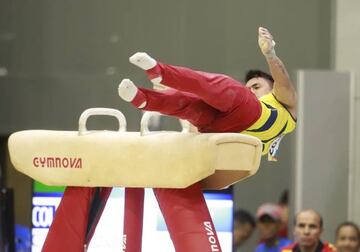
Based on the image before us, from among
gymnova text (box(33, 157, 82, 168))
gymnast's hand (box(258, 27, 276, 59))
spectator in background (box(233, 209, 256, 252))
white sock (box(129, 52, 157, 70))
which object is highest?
gymnast's hand (box(258, 27, 276, 59))

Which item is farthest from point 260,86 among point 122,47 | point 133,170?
point 122,47

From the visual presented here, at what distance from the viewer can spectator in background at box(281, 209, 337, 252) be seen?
289 inches

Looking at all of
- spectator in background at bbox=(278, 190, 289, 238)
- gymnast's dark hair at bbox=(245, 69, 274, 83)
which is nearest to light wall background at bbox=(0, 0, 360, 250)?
spectator in background at bbox=(278, 190, 289, 238)

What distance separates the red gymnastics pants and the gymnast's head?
0.54 metres

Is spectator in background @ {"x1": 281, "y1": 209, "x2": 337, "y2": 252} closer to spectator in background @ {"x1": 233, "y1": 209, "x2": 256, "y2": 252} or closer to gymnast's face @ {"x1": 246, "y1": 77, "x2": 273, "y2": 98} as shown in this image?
spectator in background @ {"x1": 233, "y1": 209, "x2": 256, "y2": 252}

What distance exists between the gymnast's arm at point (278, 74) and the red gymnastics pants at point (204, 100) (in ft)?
0.73

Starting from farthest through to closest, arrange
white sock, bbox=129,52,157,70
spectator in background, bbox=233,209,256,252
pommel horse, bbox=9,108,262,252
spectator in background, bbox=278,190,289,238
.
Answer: spectator in background, bbox=233,209,256,252 → spectator in background, bbox=278,190,289,238 → pommel horse, bbox=9,108,262,252 → white sock, bbox=129,52,157,70

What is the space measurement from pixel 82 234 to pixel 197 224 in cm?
60

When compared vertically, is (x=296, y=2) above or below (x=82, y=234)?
above

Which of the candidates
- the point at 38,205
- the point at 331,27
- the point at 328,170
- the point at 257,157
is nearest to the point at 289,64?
the point at 331,27

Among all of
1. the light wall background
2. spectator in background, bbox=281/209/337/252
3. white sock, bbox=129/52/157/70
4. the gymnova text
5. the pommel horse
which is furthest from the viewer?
the light wall background

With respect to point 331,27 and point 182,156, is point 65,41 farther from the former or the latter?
point 182,156

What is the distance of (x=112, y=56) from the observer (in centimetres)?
988

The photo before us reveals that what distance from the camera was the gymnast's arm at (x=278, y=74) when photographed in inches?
180
